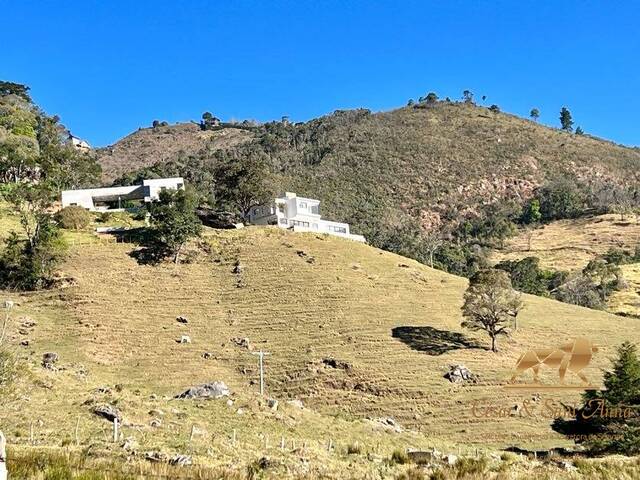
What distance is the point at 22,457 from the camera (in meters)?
10.7

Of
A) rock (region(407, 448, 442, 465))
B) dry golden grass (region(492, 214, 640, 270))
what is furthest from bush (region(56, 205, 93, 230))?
dry golden grass (region(492, 214, 640, 270))

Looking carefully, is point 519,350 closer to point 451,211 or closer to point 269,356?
point 269,356

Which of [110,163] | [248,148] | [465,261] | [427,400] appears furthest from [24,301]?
[110,163]

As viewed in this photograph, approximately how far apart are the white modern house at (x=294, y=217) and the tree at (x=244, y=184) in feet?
4.53

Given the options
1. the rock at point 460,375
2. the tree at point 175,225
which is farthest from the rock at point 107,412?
the tree at point 175,225

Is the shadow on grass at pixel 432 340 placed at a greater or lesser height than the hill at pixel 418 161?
lesser

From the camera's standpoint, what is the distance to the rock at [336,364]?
144ft

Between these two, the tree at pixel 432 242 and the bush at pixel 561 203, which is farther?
the bush at pixel 561 203

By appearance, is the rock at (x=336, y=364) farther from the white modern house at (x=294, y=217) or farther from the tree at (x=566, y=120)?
the tree at (x=566, y=120)

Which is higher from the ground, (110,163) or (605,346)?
(110,163)

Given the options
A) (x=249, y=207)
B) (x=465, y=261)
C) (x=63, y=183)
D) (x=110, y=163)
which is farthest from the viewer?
(x=110, y=163)

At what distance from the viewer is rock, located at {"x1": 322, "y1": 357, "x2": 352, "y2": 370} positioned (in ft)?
144

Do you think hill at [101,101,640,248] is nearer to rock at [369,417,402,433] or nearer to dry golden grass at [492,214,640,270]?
dry golden grass at [492,214,640,270]

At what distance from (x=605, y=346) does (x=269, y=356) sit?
946 inches
